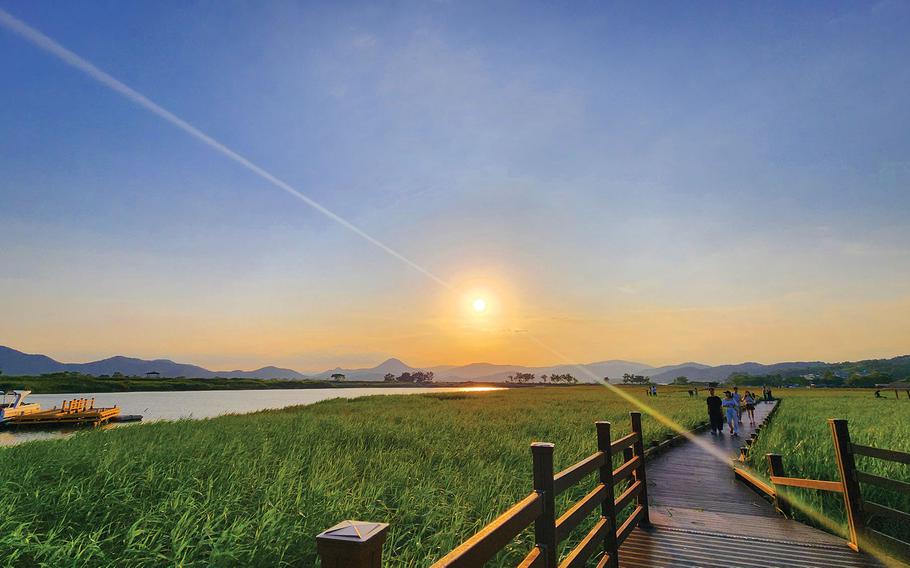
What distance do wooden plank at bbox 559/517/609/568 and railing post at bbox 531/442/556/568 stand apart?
781 millimetres

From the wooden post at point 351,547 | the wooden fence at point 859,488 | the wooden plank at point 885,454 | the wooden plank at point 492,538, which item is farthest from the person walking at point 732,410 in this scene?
the wooden post at point 351,547

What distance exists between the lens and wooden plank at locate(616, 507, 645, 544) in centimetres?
626

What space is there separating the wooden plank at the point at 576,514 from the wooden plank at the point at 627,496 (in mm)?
719

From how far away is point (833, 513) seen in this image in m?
7.66

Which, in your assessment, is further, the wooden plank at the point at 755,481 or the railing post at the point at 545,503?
the wooden plank at the point at 755,481

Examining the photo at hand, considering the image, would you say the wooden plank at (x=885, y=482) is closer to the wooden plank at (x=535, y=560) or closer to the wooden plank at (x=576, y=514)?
the wooden plank at (x=576, y=514)

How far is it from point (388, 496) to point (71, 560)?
14.8 ft

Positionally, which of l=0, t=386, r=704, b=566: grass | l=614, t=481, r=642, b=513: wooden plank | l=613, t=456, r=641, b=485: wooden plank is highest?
l=613, t=456, r=641, b=485: wooden plank

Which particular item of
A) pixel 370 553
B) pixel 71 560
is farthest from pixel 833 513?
pixel 71 560

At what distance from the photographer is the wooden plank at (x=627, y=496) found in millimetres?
6193

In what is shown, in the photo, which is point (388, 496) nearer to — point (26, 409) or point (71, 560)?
point (71, 560)

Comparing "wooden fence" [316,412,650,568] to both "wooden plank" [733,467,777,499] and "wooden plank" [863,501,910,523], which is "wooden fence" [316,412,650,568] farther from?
"wooden plank" [733,467,777,499]

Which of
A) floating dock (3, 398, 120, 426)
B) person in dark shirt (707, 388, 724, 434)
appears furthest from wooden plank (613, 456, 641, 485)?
floating dock (3, 398, 120, 426)

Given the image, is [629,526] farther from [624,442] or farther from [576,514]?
[576,514]
